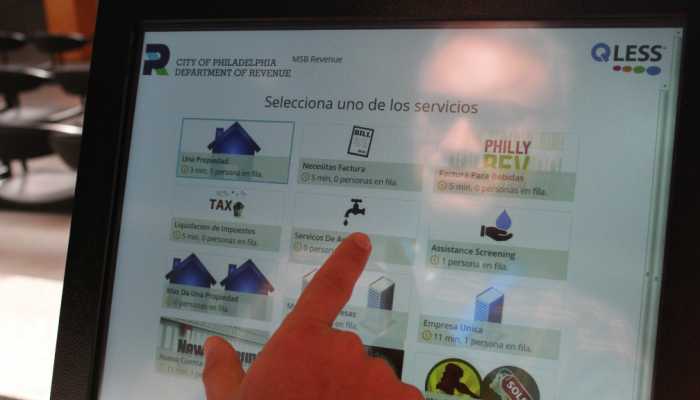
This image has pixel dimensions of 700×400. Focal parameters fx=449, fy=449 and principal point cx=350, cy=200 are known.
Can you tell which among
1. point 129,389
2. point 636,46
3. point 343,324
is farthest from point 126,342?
point 636,46

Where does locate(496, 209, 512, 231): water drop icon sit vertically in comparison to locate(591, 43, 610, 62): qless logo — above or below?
below

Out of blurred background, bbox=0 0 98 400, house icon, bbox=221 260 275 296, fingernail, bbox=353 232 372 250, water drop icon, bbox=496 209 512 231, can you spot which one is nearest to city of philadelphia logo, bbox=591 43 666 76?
water drop icon, bbox=496 209 512 231

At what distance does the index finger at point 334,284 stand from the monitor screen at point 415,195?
3.6 inches

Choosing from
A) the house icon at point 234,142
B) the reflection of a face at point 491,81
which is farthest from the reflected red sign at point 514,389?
the house icon at point 234,142

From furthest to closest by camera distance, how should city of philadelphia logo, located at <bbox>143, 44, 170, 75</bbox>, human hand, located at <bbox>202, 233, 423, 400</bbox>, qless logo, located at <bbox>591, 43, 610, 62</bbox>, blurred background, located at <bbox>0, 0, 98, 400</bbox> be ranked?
blurred background, located at <bbox>0, 0, 98, 400</bbox>, city of philadelphia logo, located at <bbox>143, 44, 170, 75</bbox>, qless logo, located at <bbox>591, 43, 610, 62</bbox>, human hand, located at <bbox>202, 233, 423, 400</bbox>

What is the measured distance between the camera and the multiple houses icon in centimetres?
50

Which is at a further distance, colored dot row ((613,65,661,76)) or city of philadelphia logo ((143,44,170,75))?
city of philadelphia logo ((143,44,170,75))

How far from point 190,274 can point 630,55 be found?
522 mm

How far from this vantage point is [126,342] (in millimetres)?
527

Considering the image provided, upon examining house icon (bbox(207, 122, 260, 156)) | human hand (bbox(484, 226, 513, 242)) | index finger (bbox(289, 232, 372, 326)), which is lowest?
index finger (bbox(289, 232, 372, 326))

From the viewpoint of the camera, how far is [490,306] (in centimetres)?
45

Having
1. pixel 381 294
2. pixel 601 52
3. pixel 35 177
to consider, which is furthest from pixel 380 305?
pixel 35 177

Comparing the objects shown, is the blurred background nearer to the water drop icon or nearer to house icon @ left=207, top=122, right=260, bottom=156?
house icon @ left=207, top=122, right=260, bottom=156

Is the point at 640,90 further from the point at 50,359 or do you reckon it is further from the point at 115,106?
the point at 50,359
